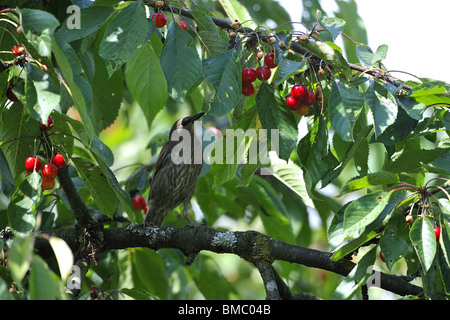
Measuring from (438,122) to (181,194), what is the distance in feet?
9.77

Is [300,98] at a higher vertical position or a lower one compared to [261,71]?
lower

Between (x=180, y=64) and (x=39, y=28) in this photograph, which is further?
(x=180, y=64)

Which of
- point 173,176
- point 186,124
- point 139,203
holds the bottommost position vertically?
point 139,203

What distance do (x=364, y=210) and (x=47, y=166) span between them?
1.54 metres

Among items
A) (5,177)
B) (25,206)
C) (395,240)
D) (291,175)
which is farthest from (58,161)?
(291,175)

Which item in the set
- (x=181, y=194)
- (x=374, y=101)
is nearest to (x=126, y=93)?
(x=181, y=194)

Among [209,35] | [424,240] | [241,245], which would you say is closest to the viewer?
[424,240]

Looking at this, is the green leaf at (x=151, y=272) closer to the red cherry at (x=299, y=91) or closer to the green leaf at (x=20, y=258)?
the red cherry at (x=299, y=91)

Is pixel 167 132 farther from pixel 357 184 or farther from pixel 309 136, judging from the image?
pixel 357 184

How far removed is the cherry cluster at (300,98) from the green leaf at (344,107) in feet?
0.65

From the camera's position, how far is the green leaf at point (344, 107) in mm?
2803

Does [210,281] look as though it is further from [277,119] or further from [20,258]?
[20,258]

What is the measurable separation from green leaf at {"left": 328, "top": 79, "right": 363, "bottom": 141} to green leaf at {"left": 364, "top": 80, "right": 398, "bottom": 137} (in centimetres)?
8

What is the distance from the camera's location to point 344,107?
2.85 metres
